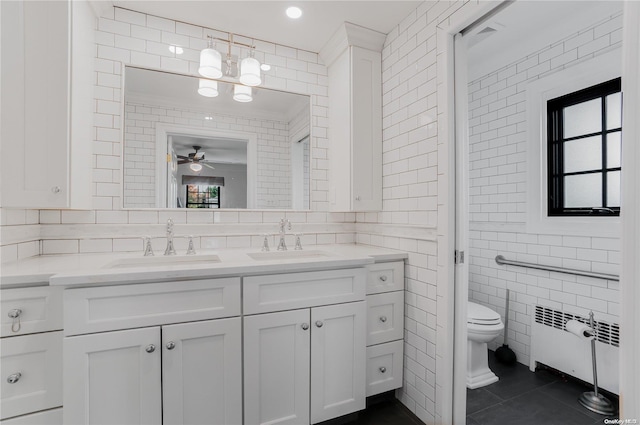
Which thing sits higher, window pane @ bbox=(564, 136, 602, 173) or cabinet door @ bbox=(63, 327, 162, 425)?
window pane @ bbox=(564, 136, 602, 173)

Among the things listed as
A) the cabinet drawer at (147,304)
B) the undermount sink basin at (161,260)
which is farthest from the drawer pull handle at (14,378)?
the undermount sink basin at (161,260)

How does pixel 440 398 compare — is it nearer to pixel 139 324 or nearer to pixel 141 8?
pixel 139 324

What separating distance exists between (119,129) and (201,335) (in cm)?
134

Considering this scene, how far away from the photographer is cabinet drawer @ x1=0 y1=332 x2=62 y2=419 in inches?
45.3

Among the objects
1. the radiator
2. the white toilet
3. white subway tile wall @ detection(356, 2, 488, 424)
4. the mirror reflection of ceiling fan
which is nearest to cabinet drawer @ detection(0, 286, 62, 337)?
the mirror reflection of ceiling fan

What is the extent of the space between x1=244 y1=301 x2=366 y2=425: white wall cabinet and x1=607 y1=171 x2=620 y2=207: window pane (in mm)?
1854

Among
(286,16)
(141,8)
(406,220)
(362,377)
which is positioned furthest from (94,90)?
(362,377)

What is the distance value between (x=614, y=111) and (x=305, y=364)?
256 cm

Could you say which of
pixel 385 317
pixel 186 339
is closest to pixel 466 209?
pixel 385 317

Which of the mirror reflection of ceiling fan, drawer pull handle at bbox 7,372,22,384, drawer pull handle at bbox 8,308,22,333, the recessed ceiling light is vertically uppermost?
the recessed ceiling light

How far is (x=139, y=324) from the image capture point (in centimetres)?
124

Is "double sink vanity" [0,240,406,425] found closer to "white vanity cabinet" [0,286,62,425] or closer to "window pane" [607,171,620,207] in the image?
"white vanity cabinet" [0,286,62,425]

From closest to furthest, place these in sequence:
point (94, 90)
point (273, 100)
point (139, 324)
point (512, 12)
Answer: point (139, 324), point (94, 90), point (512, 12), point (273, 100)

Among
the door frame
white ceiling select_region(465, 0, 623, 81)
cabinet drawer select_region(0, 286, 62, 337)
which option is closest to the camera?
the door frame
